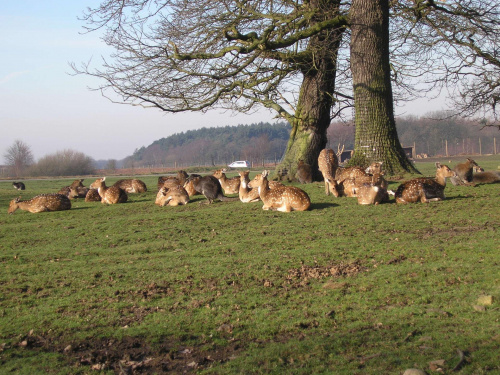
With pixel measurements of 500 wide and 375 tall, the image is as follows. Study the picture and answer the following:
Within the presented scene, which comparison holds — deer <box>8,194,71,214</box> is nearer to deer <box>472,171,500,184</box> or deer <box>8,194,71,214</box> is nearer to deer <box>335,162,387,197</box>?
deer <box>335,162,387,197</box>

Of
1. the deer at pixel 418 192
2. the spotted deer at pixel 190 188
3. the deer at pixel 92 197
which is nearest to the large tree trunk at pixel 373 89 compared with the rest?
the deer at pixel 418 192

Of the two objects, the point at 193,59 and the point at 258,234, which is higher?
the point at 193,59

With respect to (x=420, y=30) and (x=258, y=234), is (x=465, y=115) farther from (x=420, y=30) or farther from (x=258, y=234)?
(x=258, y=234)

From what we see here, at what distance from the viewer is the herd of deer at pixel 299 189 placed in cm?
1360

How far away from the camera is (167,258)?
9.81 meters

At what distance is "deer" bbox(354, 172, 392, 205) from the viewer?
1358 cm

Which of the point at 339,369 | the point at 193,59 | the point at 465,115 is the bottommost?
the point at 339,369

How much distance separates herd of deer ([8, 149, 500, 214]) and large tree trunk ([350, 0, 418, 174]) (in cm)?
104

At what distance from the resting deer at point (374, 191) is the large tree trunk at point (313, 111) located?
235 inches

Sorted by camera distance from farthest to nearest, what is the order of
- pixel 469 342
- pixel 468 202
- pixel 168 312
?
pixel 468 202, pixel 168 312, pixel 469 342

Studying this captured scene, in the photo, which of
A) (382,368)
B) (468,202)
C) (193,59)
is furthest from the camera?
(193,59)

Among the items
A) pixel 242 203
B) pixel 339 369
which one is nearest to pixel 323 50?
pixel 242 203

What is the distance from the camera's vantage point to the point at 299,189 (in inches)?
558

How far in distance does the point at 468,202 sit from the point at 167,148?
18708cm
